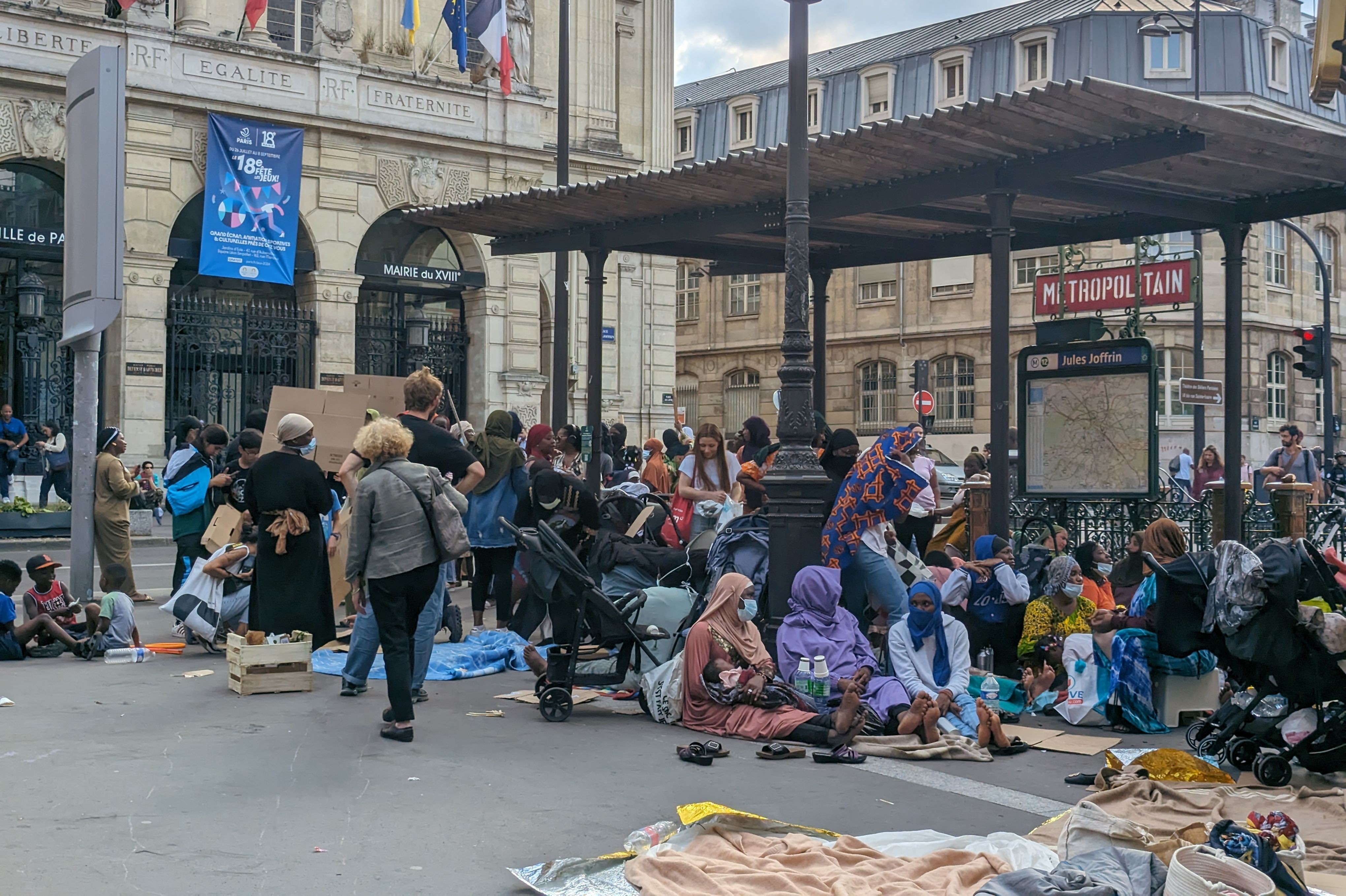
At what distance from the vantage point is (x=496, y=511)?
38.5 ft

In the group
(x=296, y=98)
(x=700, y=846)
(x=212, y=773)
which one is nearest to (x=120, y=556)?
(x=212, y=773)

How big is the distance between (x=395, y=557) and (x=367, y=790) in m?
1.52

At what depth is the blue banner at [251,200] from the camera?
78.1ft

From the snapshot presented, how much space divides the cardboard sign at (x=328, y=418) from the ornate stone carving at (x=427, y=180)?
48.3 ft

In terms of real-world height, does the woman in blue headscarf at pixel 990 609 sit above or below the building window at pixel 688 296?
below

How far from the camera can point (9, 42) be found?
22.2 metres

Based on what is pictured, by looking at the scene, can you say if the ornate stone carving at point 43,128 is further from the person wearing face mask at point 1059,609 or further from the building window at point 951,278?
the building window at point 951,278

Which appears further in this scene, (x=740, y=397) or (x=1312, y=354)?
(x=740, y=397)

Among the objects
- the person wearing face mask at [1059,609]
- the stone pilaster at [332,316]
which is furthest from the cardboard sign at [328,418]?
the stone pilaster at [332,316]

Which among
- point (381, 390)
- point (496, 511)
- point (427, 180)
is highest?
point (427, 180)

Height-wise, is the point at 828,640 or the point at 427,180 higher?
the point at 427,180

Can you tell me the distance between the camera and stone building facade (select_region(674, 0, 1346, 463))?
4141cm

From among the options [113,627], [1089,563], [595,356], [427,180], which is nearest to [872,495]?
[1089,563]

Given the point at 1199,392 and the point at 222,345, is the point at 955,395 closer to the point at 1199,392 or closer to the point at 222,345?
the point at 1199,392
